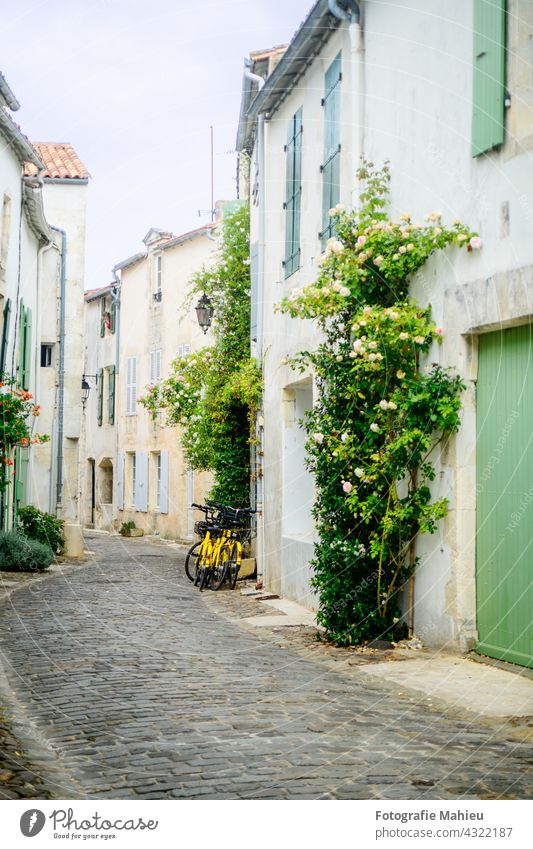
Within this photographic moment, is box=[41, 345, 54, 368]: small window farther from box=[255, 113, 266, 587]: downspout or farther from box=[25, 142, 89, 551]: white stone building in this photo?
box=[255, 113, 266, 587]: downspout

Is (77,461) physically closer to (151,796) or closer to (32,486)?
(32,486)

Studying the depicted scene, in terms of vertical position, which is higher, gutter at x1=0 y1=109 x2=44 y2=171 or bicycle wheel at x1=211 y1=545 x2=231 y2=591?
gutter at x1=0 y1=109 x2=44 y2=171

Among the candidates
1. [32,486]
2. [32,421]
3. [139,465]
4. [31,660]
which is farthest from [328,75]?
[139,465]

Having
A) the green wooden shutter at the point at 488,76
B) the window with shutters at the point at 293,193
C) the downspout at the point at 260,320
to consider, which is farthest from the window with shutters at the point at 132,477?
the green wooden shutter at the point at 488,76

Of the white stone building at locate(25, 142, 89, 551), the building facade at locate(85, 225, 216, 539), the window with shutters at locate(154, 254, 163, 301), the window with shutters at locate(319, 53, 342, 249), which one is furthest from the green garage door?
the window with shutters at locate(154, 254, 163, 301)

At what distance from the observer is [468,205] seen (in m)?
6.77

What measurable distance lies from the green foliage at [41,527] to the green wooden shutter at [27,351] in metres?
2.28

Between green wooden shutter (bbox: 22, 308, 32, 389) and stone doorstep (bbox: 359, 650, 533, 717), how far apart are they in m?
11.5

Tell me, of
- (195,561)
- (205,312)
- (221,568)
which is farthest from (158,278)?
(221,568)

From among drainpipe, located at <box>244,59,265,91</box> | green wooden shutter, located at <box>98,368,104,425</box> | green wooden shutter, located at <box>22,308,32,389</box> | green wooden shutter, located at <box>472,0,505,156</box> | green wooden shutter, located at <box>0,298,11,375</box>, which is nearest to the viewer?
green wooden shutter, located at <box>472,0,505,156</box>

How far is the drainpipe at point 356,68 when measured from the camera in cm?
858

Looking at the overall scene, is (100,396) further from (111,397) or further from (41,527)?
(41,527)

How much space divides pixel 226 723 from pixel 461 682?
1650 mm

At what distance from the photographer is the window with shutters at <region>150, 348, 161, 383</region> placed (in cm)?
2522
